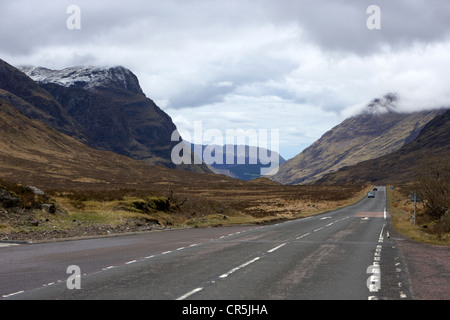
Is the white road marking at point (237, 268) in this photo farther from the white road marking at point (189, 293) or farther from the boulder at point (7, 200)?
the boulder at point (7, 200)

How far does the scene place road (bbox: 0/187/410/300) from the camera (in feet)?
31.3

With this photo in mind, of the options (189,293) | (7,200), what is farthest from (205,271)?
(7,200)

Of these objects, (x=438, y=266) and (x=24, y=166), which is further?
(x=24, y=166)

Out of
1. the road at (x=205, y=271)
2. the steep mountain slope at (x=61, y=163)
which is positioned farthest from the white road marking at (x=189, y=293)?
the steep mountain slope at (x=61, y=163)

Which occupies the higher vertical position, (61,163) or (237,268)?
(61,163)

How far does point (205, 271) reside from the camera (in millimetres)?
12297

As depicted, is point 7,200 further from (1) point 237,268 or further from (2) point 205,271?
(1) point 237,268

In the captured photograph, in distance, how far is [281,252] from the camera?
1667 centimetres

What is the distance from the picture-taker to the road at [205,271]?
955cm

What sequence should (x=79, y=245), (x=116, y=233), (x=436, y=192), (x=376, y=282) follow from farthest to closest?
(x=436, y=192)
(x=116, y=233)
(x=79, y=245)
(x=376, y=282)

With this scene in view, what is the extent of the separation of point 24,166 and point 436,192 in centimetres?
11962

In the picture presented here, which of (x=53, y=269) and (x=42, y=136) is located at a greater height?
(x=42, y=136)
